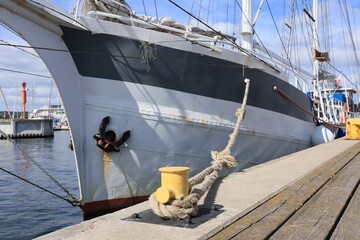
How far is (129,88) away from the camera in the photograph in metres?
7.16

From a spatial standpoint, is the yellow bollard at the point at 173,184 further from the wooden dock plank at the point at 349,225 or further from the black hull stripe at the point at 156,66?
the black hull stripe at the point at 156,66

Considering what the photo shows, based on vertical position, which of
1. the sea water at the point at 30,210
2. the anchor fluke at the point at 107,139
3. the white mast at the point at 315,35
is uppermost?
the white mast at the point at 315,35

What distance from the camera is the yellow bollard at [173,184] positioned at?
418cm

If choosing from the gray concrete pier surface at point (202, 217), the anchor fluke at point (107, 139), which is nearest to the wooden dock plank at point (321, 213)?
the gray concrete pier surface at point (202, 217)

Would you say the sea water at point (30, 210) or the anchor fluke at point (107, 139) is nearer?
the anchor fluke at point (107, 139)

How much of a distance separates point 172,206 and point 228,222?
59cm

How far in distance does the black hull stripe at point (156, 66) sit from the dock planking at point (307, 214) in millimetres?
2803

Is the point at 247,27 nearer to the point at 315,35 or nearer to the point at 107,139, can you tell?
the point at 107,139

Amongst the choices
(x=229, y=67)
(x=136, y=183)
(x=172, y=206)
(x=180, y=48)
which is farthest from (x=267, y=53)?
(x=172, y=206)

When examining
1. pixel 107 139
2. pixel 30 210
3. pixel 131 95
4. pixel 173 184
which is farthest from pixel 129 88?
pixel 30 210

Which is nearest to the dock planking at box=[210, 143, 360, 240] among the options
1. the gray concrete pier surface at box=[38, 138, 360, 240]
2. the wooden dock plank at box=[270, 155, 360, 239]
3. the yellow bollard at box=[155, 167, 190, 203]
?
the wooden dock plank at box=[270, 155, 360, 239]

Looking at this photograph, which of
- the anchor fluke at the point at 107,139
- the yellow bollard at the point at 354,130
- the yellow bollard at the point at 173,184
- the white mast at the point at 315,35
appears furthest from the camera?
the white mast at the point at 315,35

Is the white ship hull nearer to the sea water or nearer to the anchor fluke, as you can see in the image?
the anchor fluke

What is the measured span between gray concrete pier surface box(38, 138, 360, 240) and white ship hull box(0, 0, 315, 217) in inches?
61.2
